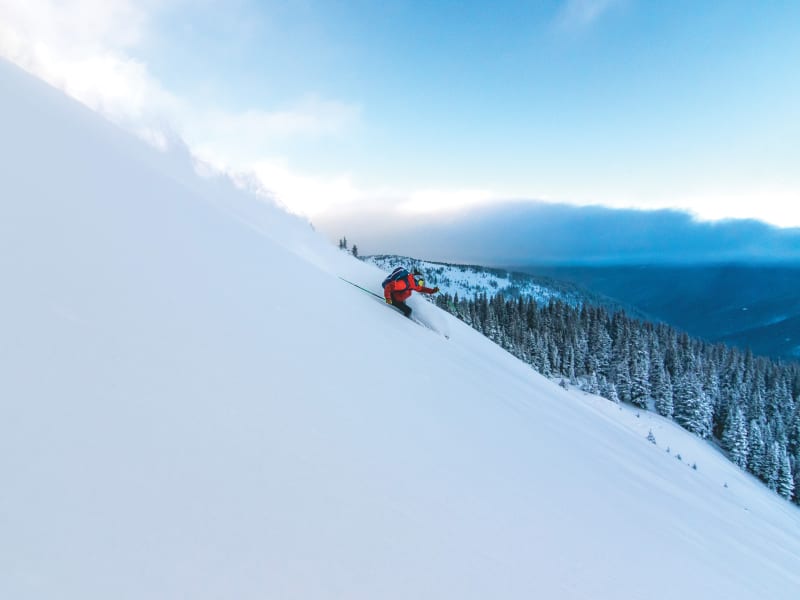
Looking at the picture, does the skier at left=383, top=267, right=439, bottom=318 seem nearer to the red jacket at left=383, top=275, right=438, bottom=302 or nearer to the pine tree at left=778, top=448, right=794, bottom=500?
the red jacket at left=383, top=275, right=438, bottom=302

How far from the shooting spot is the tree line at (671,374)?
48938 mm

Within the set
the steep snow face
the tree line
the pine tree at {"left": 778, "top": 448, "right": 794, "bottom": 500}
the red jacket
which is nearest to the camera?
the steep snow face

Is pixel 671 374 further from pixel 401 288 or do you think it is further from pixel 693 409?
pixel 401 288

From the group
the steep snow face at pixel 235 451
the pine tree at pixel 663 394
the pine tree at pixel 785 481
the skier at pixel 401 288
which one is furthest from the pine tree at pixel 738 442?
the skier at pixel 401 288

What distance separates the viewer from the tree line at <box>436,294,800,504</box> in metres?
48.9

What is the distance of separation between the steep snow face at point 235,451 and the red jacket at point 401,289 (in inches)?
151

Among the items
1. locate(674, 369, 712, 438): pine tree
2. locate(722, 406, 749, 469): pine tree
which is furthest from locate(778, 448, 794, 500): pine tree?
locate(674, 369, 712, 438): pine tree

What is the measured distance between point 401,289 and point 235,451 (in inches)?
289

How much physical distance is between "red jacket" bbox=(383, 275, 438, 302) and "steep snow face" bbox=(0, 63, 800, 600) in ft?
12.6

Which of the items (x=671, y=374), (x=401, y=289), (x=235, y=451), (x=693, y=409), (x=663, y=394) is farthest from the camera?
(x=671, y=374)

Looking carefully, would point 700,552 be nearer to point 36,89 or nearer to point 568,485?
point 568,485

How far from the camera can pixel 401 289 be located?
9430 mm

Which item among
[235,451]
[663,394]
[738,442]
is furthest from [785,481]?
[235,451]

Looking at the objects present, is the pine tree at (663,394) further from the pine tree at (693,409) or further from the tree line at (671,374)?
the pine tree at (693,409)
